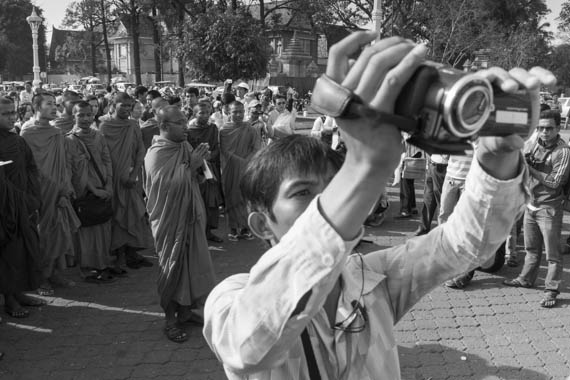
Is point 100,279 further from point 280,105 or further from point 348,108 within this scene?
point 280,105

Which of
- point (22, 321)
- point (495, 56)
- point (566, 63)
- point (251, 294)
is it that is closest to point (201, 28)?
point (495, 56)

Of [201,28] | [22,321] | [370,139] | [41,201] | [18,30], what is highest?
[18,30]

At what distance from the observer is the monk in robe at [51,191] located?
18.6 feet

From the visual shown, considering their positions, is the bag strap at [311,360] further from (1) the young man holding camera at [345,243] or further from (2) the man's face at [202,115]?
(2) the man's face at [202,115]

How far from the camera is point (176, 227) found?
14.7ft

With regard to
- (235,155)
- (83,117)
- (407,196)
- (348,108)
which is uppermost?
(348,108)

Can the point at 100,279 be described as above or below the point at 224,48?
below

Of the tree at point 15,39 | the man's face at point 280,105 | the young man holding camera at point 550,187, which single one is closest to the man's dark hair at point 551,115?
the young man holding camera at point 550,187

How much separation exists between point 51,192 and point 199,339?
2517mm

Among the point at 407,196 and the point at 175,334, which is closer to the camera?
the point at 175,334

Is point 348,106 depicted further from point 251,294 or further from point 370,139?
point 251,294

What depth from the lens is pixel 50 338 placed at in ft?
14.9

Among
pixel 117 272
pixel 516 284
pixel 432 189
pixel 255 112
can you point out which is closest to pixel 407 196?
pixel 432 189

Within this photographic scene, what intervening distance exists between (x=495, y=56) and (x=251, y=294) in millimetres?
31774
